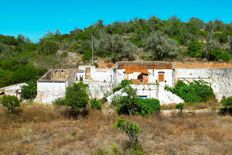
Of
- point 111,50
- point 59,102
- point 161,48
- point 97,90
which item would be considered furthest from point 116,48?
point 59,102

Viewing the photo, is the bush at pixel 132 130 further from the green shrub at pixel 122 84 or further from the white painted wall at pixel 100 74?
the white painted wall at pixel 100 74

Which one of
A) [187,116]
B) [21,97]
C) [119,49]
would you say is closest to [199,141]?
[187,116]

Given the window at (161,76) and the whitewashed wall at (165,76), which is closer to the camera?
the whitewashed wall at (165,76)

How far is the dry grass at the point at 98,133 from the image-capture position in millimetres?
15805

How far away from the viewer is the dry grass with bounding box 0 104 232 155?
15.8 metres

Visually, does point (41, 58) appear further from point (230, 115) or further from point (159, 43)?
point (230, 115)

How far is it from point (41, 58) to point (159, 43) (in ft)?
42.9

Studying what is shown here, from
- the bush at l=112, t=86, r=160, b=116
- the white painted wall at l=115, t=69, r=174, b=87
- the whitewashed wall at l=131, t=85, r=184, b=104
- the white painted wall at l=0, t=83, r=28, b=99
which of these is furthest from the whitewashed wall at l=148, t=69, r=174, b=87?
the white painted wall at l=0, t=83, r=28, b=99

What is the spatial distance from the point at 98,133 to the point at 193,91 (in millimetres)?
10599

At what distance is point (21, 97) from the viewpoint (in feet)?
88.8

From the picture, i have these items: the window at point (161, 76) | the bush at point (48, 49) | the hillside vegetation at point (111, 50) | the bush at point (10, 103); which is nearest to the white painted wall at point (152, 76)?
the window at point (161, 76)

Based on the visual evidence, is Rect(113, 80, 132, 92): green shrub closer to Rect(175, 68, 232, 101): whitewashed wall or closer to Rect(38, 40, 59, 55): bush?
Rect(175, 68, 232, 101): whitewashed wall

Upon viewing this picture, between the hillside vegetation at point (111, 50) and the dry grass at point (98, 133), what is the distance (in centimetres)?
1088

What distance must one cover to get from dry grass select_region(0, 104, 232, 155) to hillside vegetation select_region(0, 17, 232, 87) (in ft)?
35.7
